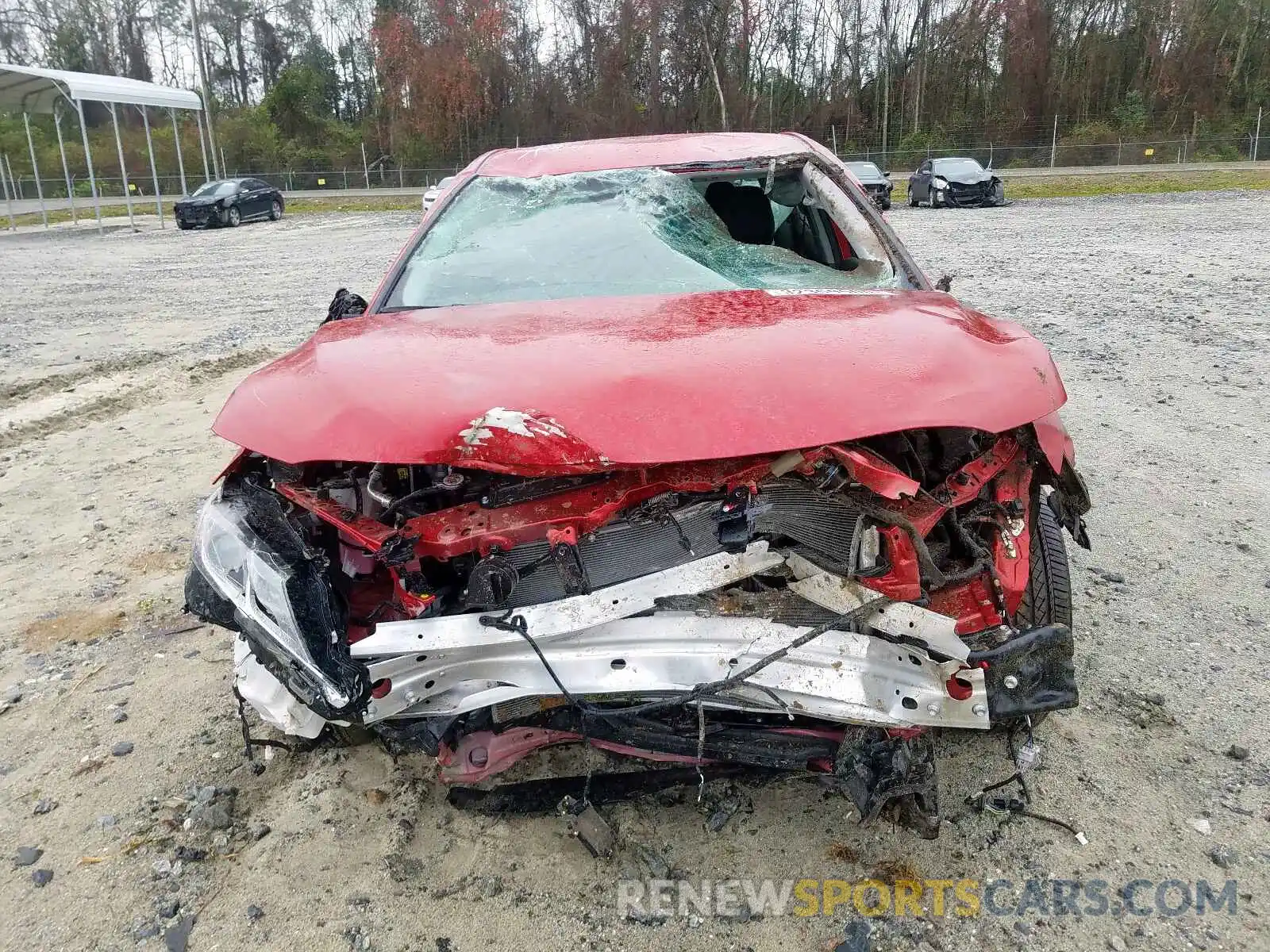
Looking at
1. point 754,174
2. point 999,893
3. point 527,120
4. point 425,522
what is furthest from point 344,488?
point 527,120

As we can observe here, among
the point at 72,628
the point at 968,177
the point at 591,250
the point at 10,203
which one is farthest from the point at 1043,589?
the point at 10,203

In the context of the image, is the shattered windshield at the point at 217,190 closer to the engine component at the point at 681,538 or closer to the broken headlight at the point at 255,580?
the broken headlight at the point at 255,580

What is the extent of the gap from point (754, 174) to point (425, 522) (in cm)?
222

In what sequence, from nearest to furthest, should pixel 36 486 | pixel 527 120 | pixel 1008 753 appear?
pixel 1008 753 < pixel 36 486 < pixel 527 120

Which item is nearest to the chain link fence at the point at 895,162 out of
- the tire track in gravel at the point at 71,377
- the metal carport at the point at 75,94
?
the metal carport at the point at 75,94

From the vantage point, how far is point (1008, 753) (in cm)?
249

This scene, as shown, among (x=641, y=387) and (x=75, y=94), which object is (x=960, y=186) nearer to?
(x=75, y=94)

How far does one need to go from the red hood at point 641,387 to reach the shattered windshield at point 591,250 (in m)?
0.46

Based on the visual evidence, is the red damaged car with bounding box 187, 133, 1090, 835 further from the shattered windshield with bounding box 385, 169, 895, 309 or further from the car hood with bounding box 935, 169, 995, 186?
the car hood with bounding box 935, 169, 995, 186

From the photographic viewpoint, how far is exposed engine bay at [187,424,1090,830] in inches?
75.9

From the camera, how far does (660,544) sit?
2.03m

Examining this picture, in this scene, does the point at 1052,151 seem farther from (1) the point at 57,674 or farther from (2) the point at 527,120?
(1) the point at 57,674

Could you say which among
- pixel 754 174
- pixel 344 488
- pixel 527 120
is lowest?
pixel 344 488

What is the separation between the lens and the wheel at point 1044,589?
2395 millimetres
